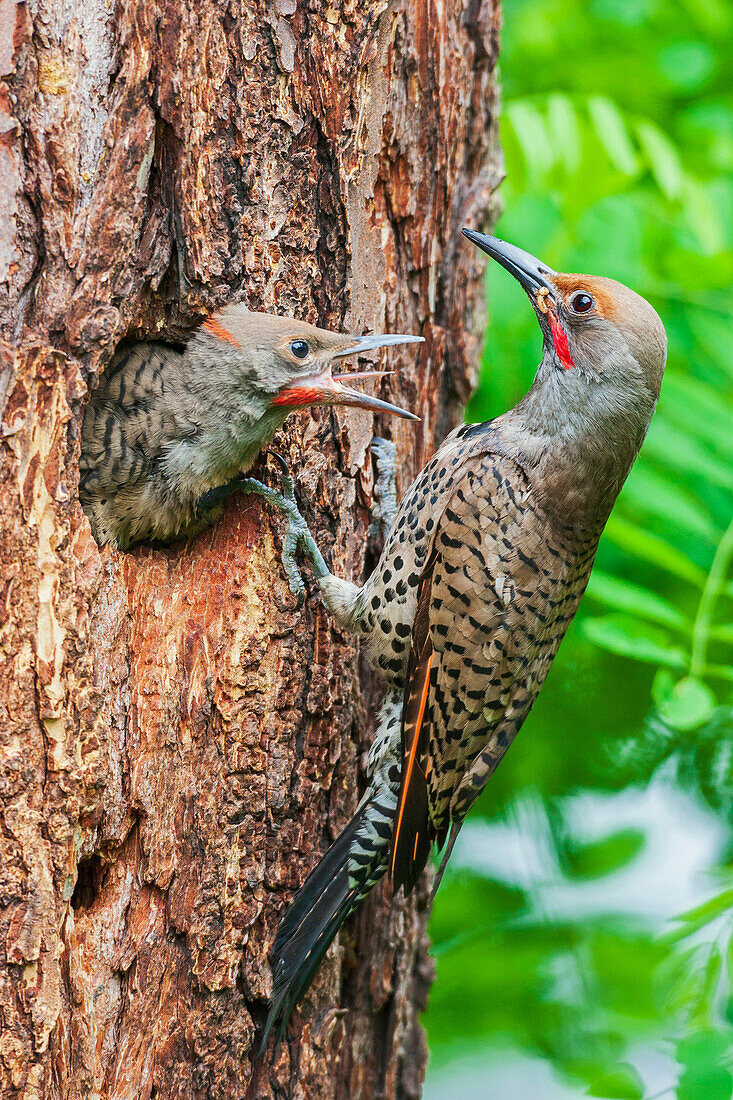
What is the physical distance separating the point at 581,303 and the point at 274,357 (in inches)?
36.0

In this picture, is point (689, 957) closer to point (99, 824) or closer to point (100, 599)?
point (99, 824)

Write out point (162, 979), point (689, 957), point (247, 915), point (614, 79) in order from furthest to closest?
point (614, 79) < point (689, 957) < point (247, 915) < point (162, 979)

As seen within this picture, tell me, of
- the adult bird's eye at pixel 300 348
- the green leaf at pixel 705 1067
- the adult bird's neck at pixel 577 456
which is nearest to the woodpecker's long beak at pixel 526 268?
the adult bird's neck at pixel 577 456

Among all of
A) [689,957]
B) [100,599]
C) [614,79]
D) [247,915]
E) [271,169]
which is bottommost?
[689,957]

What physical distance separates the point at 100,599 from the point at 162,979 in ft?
3.01

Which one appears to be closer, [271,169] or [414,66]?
[271,169]

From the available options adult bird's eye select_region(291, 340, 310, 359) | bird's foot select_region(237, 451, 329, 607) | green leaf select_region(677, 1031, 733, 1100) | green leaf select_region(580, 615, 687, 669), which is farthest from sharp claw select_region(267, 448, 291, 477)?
green leaf select_region(677, 1031, 733, 1100)

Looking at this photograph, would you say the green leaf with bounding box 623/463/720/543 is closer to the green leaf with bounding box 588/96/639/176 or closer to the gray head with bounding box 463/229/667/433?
the gray head with bounding box 463/229/667/433

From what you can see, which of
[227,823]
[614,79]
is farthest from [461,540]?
[614,79]

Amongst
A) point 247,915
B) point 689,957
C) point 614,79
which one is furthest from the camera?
point 614,79

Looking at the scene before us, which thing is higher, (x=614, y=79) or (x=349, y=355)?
(x=614, y=79)

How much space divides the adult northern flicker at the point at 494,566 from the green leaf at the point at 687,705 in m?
0.41

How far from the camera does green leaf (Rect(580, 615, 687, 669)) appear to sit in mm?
2711

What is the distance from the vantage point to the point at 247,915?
2.51 meters
